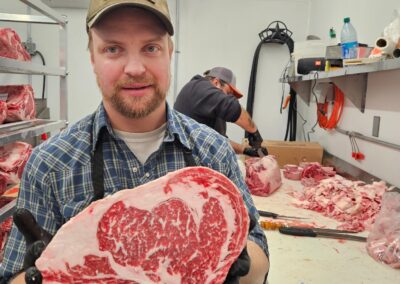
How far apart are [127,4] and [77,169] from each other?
0.47 metres

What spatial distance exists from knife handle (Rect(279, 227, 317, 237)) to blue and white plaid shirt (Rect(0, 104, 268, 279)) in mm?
662

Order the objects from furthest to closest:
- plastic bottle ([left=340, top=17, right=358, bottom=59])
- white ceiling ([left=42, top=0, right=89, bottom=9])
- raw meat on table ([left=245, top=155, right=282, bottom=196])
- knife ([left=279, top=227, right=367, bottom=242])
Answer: white ceiling ([left=42, top=0, right=89, bottom=9]) < raw meat on table ([left=245, top=155, right=282, bottom=196]) < plastic bottle ([left=340, top=17, right=358, bottom=59]) < knife ([left=279, top=227, right=367, bottom=242])

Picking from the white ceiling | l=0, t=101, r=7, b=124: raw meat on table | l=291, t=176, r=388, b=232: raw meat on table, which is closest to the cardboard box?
l=291, t=176, r=388, b=232: raw meat on table

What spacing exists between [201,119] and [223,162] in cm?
178

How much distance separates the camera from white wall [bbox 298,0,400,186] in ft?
7.22

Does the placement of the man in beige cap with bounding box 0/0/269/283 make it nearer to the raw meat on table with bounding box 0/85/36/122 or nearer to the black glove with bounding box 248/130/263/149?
the raw meat on table with bounding box 0/85/36/122

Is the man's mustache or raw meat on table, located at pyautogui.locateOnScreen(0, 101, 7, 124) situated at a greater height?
the man's mustache

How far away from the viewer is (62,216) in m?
1.00

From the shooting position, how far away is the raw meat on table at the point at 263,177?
2293mm

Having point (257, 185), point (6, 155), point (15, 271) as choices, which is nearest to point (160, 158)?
point (15, 271)

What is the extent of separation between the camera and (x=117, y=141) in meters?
1.03

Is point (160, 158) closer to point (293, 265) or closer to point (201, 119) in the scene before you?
point (293, 265)

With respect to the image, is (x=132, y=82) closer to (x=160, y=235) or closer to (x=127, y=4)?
(x=127, y=4)

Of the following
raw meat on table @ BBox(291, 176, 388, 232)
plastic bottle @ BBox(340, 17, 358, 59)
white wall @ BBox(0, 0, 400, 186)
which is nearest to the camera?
raw meat on table @ BBox(291, 176, 388, 232)
